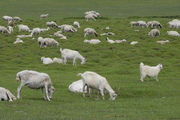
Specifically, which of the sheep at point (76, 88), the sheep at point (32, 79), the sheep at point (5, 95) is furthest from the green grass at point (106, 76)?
the sheep at point (32, 79)

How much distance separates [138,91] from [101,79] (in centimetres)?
266

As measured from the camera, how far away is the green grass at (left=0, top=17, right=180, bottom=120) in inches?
578

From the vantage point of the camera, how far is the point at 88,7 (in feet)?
266

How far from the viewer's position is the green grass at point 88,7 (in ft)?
236

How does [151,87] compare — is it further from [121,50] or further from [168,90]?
[121,50]

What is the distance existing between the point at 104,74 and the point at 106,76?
110 centimetres

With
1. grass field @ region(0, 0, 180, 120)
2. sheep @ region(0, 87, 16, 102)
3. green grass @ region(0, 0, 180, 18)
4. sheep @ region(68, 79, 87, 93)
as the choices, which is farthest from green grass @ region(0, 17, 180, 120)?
green grass @ region(0, 0, 180, 18)

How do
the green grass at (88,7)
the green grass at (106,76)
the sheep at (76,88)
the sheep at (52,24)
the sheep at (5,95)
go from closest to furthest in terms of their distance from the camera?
1. the green grass at (106,76)
2. the sheep at (5,95)
3. the sheep at (76,88)
4. the sheep at (52,24)
5. the green grass at (88,7)

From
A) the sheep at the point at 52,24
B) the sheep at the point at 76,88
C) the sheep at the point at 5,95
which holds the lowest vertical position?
the sheep at the point at 52,24

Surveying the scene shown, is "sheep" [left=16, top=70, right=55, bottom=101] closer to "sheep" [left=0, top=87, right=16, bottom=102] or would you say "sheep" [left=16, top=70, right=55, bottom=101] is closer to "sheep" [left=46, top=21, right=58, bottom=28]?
"sheep" [left=0, top=87, right=16, bottom=102]

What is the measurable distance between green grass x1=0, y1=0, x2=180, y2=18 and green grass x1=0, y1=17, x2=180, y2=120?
57.4ft

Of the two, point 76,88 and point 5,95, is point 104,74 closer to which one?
point 76,88

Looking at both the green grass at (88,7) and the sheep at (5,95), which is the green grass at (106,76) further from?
the green grass at (88,7)

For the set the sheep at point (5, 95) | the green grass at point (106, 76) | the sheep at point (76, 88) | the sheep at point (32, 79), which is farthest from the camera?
the sheep at point (76, 88)
